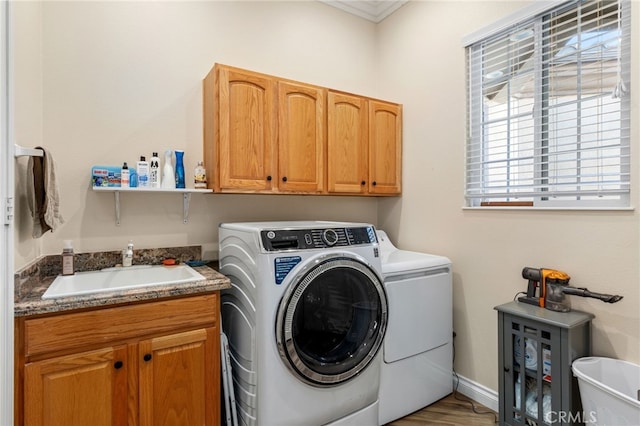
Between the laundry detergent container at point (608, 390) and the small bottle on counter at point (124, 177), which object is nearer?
the laundry detergent container at point (608, 390)

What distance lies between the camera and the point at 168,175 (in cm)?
206

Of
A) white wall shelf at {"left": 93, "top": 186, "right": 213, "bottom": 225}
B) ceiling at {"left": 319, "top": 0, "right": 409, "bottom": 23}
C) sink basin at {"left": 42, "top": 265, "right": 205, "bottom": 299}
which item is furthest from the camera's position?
ceiling at {"left": 319, "top": 0, "right": 409, "bottom": 23}

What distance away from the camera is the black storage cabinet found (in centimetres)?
159

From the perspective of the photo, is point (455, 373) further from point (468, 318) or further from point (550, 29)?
point (550, 29)

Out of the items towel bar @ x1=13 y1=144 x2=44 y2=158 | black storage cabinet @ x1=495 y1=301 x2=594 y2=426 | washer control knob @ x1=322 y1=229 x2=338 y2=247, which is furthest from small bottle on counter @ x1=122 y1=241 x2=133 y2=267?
black storage cabinet @ x1=495 y1=301 x2=594 y2=426

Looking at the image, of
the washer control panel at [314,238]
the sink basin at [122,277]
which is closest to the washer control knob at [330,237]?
the washer control panel at [314,238]

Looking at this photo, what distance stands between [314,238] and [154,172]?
1045 mm

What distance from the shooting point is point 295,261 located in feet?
5.43

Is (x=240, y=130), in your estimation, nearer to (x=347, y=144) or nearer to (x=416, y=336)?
(x=347, y=144)

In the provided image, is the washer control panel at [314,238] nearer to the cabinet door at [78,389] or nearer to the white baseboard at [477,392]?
the cabinet door at [78,389]

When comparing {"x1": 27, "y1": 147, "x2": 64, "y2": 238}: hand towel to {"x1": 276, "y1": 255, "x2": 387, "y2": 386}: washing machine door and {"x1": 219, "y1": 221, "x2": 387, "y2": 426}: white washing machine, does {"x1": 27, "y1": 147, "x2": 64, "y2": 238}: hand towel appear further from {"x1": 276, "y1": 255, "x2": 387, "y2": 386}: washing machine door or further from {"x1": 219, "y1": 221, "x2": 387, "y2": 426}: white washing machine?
{"x1": 276, "y1": 255, "x2": 387, "y2": 386}: washing machine door

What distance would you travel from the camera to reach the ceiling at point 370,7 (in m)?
2.81

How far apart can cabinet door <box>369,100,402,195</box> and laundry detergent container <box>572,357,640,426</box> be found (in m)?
1.59

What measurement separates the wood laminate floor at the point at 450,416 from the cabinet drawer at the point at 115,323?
1.31m
